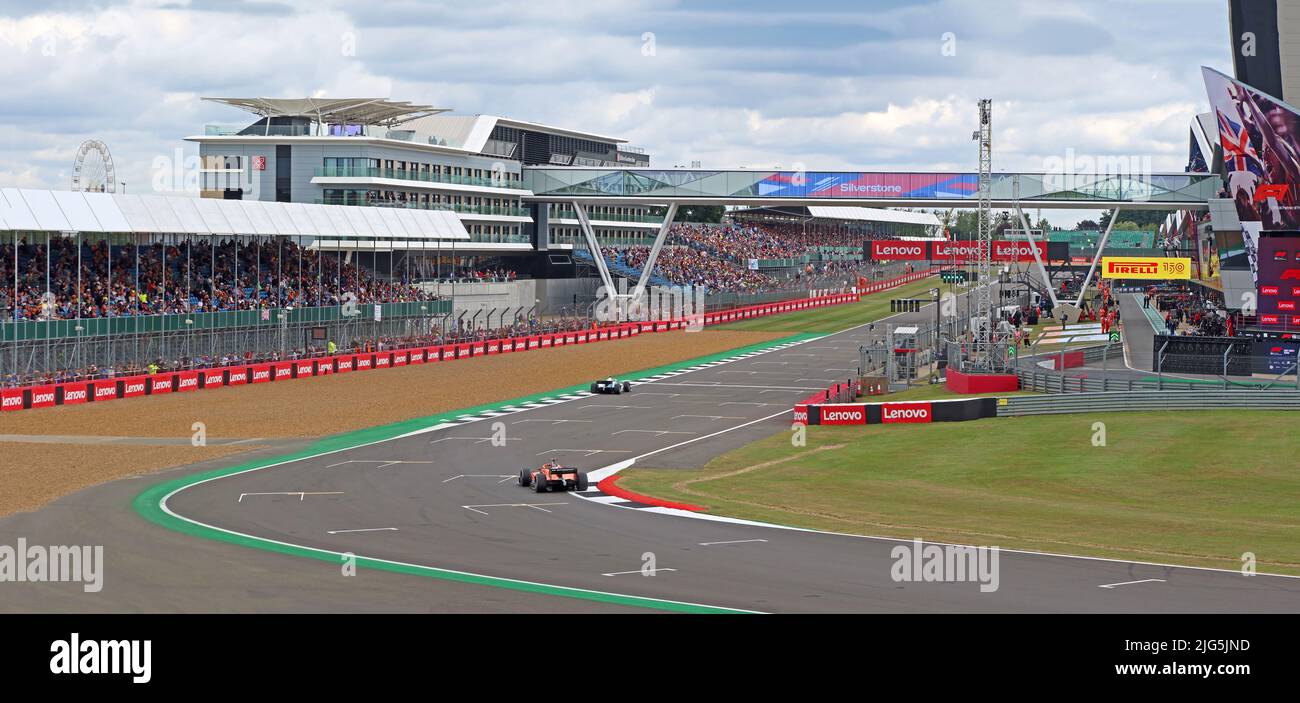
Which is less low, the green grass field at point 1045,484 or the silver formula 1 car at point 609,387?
the silver formula 1 car at point 609,387

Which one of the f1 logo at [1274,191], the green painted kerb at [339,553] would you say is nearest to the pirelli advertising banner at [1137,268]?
the f1 logo at [1274,191]

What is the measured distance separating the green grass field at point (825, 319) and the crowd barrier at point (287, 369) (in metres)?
7.35

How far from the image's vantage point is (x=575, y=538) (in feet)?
79.2

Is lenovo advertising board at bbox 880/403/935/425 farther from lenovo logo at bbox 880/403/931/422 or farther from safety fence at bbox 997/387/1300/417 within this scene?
safety fence at bbox 997/387/1300/417

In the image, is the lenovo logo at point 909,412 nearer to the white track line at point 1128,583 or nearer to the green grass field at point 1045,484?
the green grass field at point 1045,484

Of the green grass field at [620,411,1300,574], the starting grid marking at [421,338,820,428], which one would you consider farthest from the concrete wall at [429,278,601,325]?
the green grass field at [620,411,1300,574]

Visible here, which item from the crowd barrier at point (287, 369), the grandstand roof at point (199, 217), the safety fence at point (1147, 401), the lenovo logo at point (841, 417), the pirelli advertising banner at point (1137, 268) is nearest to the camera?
the safety fence at point (1147, 401)

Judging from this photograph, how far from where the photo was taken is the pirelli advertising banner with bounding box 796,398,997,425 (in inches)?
1743

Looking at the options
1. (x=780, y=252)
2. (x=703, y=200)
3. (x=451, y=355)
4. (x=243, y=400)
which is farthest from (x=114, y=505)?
(x=780, y=252)

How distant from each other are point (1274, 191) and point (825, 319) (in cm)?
4093

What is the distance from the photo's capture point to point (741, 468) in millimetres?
35594

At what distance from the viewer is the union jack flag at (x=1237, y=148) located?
70438 mm
